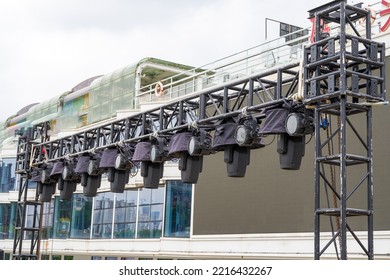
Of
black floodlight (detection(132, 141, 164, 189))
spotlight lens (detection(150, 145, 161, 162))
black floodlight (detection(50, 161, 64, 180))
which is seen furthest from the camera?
black floodlight (detection(50, 161, 64, 180))

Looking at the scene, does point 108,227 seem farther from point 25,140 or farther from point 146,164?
point 146,164

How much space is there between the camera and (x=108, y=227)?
2808 cm

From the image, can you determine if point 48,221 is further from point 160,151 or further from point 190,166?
point 190,166

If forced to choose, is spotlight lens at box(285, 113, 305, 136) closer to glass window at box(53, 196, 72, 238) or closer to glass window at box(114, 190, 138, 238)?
glass window at box(114, 190, 138, 238)

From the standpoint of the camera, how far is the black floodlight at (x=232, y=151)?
12.4 metres

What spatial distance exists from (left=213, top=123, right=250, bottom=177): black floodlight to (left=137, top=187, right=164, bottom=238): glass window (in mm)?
12275

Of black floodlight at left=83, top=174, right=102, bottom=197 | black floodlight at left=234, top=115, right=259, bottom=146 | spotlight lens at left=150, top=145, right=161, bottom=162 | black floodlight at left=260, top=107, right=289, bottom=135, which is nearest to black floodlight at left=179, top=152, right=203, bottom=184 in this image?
spotlight lens at left=150, top=145, right=161, bottom=162

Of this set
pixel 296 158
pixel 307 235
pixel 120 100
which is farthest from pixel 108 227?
pixel 296 158

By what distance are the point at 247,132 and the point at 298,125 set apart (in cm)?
134

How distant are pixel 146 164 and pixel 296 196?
18.4ft

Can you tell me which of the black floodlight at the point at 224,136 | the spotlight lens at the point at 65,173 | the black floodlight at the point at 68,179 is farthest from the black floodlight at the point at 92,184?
the black floodlight at the point at 224,136

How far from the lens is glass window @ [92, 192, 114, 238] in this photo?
28203mm

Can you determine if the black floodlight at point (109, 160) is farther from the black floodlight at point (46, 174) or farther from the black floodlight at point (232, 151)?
the black floodlight at point (232, 151)

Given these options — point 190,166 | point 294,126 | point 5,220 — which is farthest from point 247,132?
point 5,220
